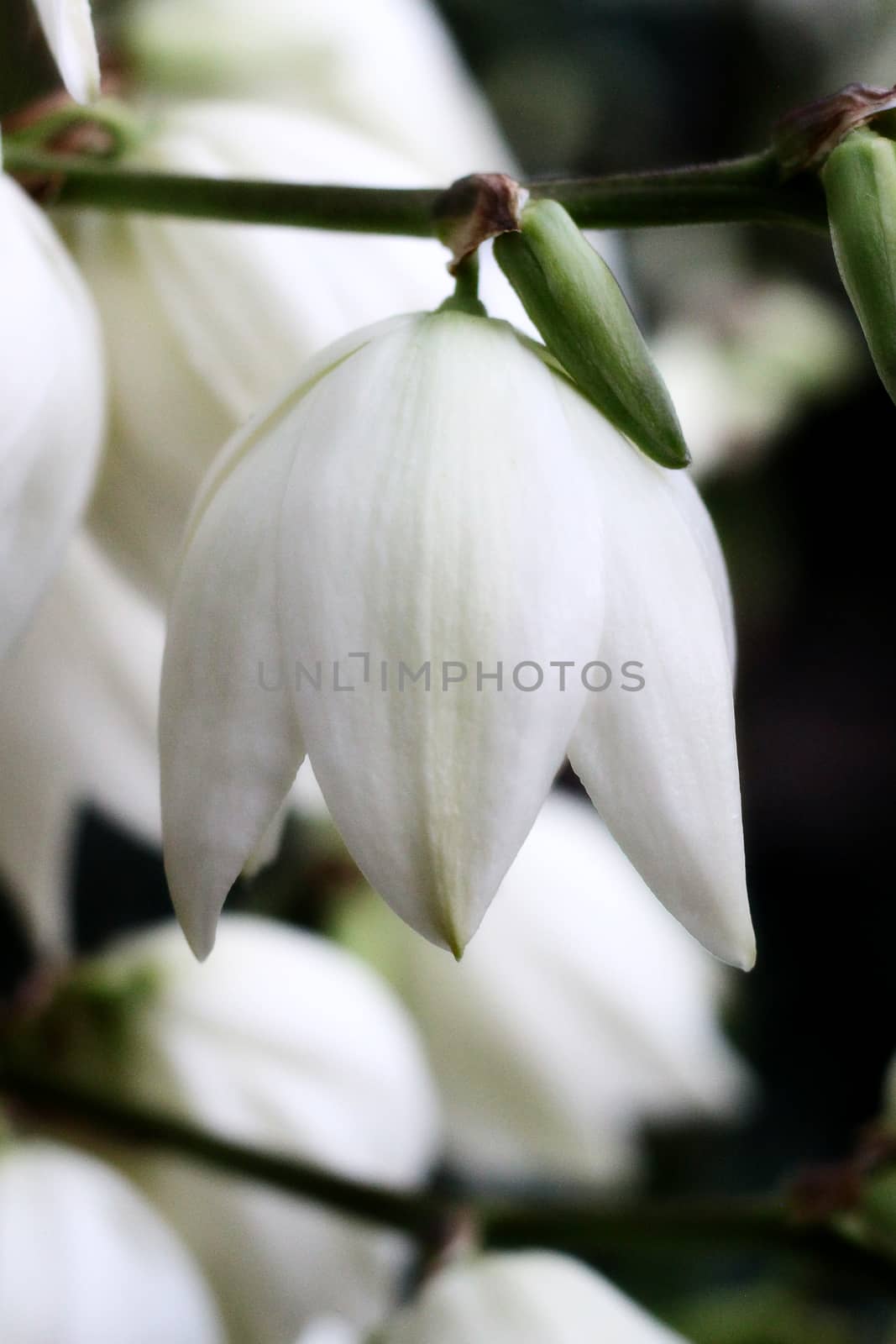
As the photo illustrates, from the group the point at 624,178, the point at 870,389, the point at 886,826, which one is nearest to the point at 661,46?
the point at 870,389

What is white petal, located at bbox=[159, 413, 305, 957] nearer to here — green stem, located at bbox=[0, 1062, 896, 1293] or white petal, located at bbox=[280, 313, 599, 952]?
white petal, located at bbox=[280, 313, 599, 952]

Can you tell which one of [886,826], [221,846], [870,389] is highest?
[870,389]

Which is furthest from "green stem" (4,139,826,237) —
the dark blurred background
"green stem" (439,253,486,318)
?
the dark blurred background

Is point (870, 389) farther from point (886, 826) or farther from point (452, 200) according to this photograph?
point (452, 200)

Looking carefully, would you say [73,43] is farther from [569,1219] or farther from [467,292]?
[569,1219]

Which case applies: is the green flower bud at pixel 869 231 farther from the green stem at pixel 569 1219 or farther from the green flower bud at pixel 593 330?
the green stem at pixel 569 1219

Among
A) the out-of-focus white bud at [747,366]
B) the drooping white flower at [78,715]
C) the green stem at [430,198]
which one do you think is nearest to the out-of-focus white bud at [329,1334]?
the drooping white flower at [78,715]
